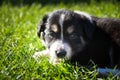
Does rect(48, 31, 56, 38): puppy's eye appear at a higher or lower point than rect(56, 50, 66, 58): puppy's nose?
higher

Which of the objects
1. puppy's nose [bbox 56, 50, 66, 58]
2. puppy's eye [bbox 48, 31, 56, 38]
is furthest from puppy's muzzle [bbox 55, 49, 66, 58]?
puppy's eye [bbox 48, 31, 56, 38]

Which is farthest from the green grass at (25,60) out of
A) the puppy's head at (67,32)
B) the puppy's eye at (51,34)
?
the puppy's eye at (51,34)

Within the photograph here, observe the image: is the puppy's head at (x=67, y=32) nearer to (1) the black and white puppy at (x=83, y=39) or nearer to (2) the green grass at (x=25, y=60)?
(1) the black and white puppy at (x=83, y=39)

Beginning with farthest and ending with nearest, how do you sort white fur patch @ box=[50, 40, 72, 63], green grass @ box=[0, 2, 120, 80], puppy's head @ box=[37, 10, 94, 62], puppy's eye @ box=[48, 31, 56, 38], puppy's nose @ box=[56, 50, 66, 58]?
puppy's eye @ box=[48, 31, 56, 38]
puppy's head @ box=[37, 10, 94, 62]
white fur patch @ box=[50, 40, 72, 63]
puppy's nose @ box=[56, 50, 66, 58]
green grass @ box=[0, 2, 120, 80]

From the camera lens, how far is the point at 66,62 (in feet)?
20.2

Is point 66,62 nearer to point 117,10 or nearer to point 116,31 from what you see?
point 116,31

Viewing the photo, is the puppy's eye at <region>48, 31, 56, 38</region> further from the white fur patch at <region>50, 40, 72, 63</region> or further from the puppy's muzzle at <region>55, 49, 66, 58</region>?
the puppy's muzzle at <region>55, 49, 66, 58</region>

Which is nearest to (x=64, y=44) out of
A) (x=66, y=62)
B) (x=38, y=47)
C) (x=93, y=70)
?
(x=66, y=62)

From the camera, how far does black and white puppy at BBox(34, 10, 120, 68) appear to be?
6379 mm

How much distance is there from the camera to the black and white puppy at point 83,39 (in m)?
6.38

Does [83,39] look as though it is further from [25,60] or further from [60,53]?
[25,60]

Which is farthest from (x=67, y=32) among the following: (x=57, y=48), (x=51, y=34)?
(x=57, y=48)

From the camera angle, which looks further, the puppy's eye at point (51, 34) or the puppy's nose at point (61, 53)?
the puppy's eye at point (51, 34)

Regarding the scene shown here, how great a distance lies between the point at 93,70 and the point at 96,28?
43.7 inches
